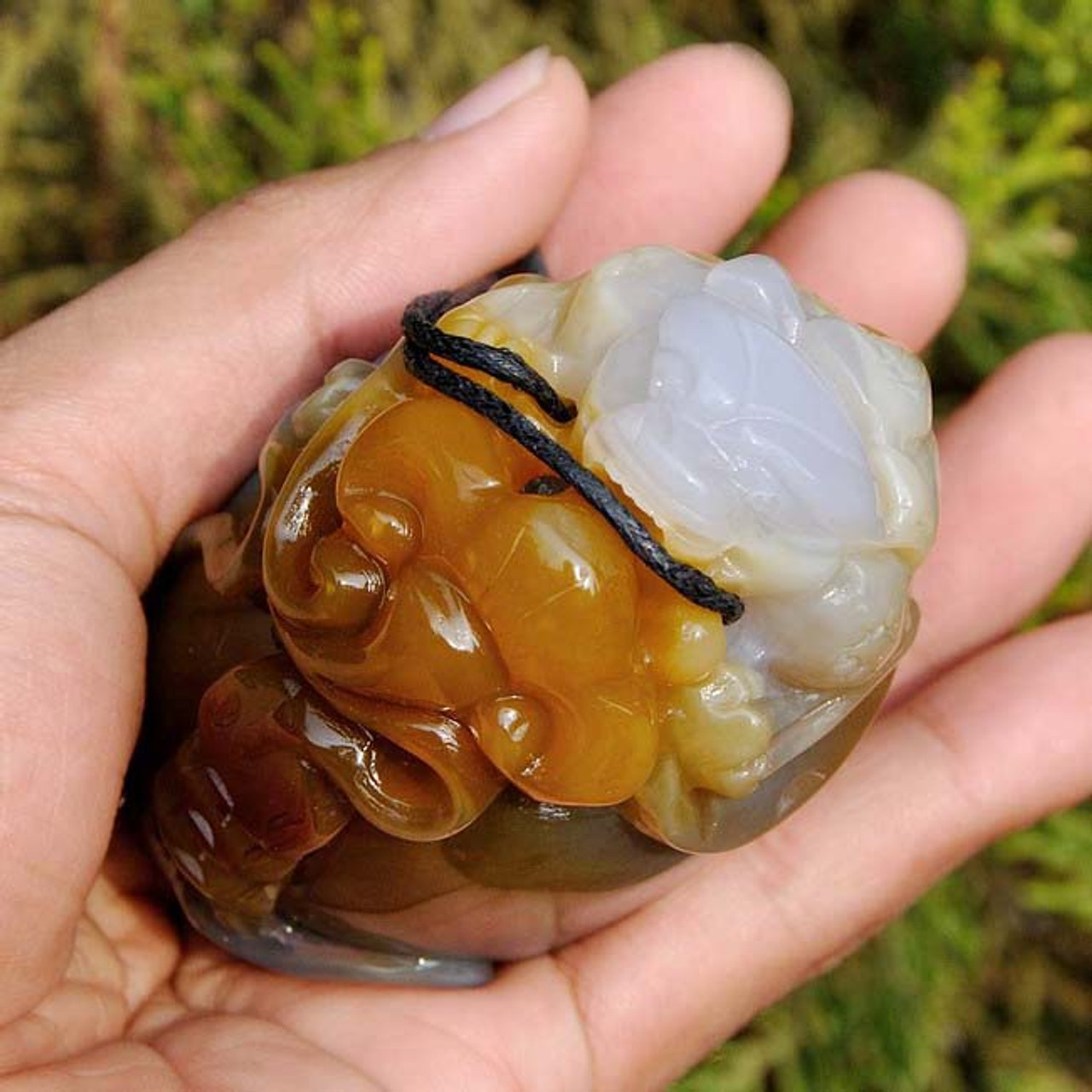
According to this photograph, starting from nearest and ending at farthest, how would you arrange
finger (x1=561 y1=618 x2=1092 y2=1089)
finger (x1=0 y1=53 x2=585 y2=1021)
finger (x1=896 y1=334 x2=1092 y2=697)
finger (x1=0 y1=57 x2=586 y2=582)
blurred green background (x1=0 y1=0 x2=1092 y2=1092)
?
finger (x1=0 y1=53 x2=585 y2=1021) → finger (x1=0 y1=57 x2=586 y2=582) → finger (x1=561 y1=618 x2=1092 y2=1089) → finger (x1=896 y1=334 x2=1092 y2=697) → blurred green background (x1=0 y1=0 x2=1092 y2=1092)

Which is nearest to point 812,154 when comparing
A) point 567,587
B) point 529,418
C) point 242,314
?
point 242,314

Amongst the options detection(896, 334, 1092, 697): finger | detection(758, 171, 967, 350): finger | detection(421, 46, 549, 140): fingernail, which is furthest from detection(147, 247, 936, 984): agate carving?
detection(758, 171, 967, 350): finger

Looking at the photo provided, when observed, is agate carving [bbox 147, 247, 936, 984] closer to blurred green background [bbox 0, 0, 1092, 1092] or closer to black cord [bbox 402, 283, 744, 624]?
black cord [bbox 402, 283, 744, 624]

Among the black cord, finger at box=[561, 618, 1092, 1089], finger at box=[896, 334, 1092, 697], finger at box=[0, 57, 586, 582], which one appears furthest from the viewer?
finger at box=[896, 334, 1092, 697]

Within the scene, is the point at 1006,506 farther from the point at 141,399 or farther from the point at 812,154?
the point at 141,399

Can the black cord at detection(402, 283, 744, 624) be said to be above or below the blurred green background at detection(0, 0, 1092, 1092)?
above

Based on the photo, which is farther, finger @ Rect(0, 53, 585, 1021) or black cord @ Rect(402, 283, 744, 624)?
finger @ Rect(0, 53, 585, 1021)

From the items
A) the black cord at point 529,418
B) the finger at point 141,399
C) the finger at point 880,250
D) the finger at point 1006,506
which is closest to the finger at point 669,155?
the finger at point 880,250
